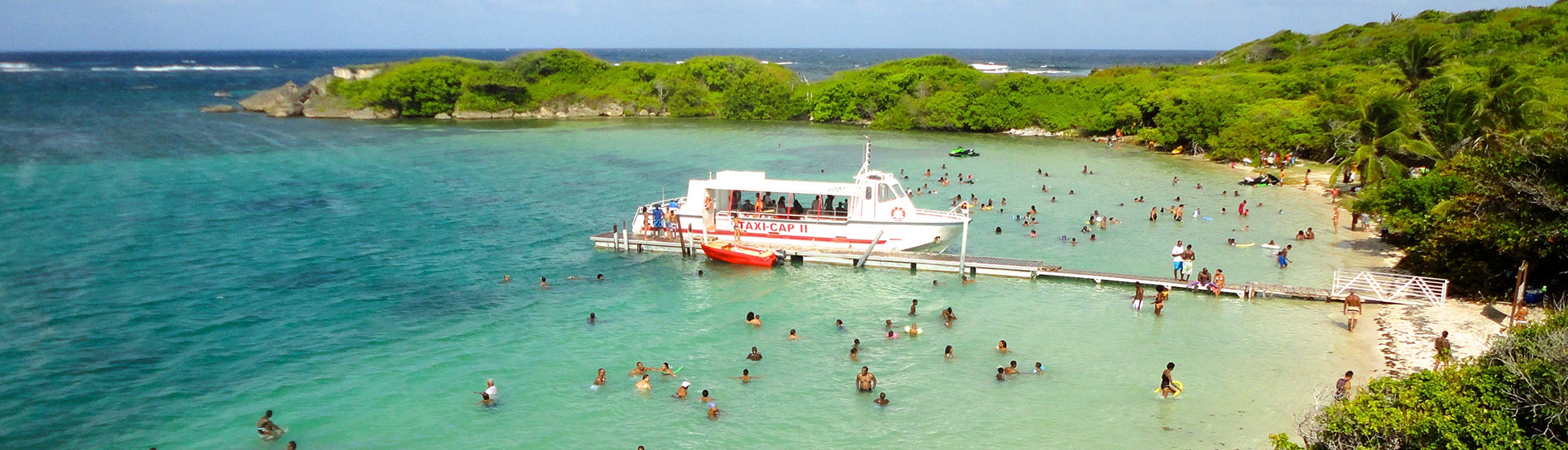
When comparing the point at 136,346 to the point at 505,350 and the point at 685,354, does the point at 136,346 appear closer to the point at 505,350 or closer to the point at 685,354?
the point at 505,350

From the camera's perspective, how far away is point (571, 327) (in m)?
27.6

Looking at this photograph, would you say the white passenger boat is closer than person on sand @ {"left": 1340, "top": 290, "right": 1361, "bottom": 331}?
No

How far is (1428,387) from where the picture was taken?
47.3 ft

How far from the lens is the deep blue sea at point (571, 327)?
2083 centimetres

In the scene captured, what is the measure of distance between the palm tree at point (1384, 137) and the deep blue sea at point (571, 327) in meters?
3.02

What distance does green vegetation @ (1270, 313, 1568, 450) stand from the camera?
13.1m

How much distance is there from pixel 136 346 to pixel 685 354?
14.5 metres

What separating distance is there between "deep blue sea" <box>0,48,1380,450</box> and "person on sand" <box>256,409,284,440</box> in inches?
7.5

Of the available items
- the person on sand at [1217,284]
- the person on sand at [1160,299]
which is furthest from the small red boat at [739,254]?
the person on sand at [1217,284]

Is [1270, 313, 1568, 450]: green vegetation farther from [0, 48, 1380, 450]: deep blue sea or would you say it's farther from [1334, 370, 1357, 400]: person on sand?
[1334, 370, 1357, 400]: person on sand

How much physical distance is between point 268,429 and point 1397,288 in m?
→ 28.9

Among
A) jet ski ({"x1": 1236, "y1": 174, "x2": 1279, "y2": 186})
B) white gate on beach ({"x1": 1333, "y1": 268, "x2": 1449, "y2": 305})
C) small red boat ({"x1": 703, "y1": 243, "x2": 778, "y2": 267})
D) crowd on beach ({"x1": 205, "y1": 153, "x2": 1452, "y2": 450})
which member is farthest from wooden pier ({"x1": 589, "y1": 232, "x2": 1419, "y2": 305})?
jet ski ({"x1": 1236, "y1": 174, "x2": 1279, "y2": 186})

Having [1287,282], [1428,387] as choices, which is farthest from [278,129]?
[1428,387]

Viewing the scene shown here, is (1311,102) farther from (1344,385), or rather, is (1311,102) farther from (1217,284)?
(1344,385)
